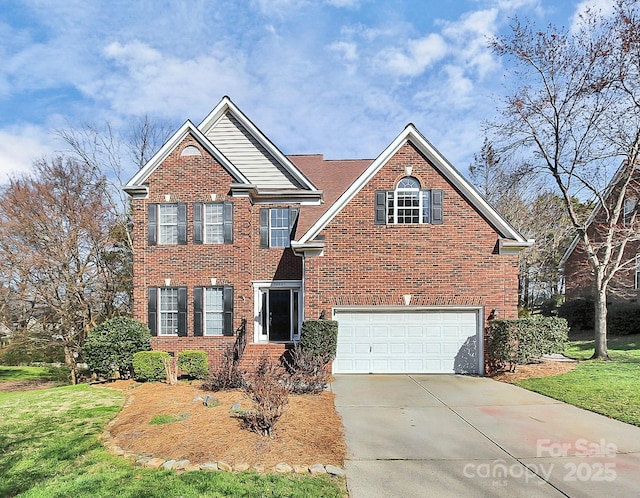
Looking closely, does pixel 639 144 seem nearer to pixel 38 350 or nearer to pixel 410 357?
pixel 410 357

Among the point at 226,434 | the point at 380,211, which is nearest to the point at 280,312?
the point at 380,211

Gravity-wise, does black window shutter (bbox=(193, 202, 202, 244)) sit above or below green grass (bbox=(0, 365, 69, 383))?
above

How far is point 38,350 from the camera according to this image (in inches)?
781

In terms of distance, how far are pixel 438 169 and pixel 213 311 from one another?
9036mm

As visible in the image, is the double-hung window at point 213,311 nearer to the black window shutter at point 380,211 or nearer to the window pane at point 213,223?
the window pane at point 213,223

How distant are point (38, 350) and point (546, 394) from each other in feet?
71.6

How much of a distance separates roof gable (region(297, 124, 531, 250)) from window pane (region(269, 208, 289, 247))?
2297 mm

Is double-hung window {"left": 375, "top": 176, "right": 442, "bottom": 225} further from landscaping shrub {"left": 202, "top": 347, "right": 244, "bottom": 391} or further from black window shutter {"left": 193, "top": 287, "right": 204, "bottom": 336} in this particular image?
black window shutter {"left": 193, "top": 287, "right": 204, "bottom": 336}

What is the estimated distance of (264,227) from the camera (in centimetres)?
1546

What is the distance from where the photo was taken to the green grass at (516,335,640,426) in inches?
344

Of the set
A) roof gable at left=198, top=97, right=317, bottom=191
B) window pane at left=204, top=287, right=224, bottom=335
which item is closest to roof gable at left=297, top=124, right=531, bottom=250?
roof gable at left=198, top=97, right=317, bottom=191

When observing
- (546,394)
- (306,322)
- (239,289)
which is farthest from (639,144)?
(239,289)

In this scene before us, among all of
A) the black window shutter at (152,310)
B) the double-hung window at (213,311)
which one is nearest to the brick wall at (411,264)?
the double-hung window at (213,311)

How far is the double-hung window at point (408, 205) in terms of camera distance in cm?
1313
